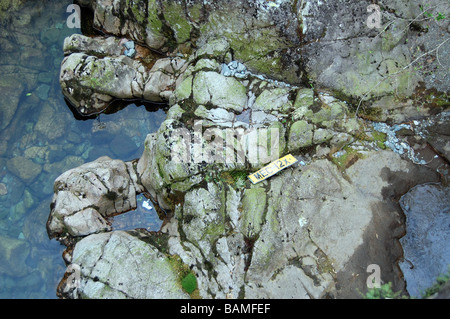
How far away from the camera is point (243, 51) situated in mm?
8445

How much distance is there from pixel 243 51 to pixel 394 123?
3796 mm

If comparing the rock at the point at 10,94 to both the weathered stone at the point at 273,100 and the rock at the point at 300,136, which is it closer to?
the weathered stone at the point at 273,100

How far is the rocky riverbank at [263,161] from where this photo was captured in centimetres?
650

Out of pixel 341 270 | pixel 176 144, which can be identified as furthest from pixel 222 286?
pixel 176 144

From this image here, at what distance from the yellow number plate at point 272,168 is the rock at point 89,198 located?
291 cm

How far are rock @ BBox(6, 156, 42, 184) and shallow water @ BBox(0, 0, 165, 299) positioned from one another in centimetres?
2

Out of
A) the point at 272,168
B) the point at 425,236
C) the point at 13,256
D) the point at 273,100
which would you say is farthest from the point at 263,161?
the point at 13,256

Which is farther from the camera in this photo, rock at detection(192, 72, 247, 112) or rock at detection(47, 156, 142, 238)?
rock at detection(192, 72, 247, 112)

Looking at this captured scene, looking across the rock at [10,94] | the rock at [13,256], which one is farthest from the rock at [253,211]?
the rock at [10,94]

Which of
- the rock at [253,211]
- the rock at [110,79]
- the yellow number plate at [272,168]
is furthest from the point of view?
the rock at [110,79]

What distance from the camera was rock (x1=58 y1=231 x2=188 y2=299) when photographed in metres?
6.44

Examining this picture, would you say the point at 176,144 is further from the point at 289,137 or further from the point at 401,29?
the point at 401,29

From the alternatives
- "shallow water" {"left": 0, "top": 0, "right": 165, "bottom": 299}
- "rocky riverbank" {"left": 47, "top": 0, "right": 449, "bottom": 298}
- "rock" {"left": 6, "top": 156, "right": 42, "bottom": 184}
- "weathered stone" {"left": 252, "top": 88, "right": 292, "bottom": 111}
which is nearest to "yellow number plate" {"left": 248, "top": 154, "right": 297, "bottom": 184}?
"rocky riverbank" {"left": 47, "top": 0, "right": 449, "bottom": 298}

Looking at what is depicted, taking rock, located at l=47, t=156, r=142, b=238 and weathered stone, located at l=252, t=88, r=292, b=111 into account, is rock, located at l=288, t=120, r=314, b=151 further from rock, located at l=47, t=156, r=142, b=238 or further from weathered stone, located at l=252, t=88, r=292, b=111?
rock, located at l=47, t=156, r=142, b=238
